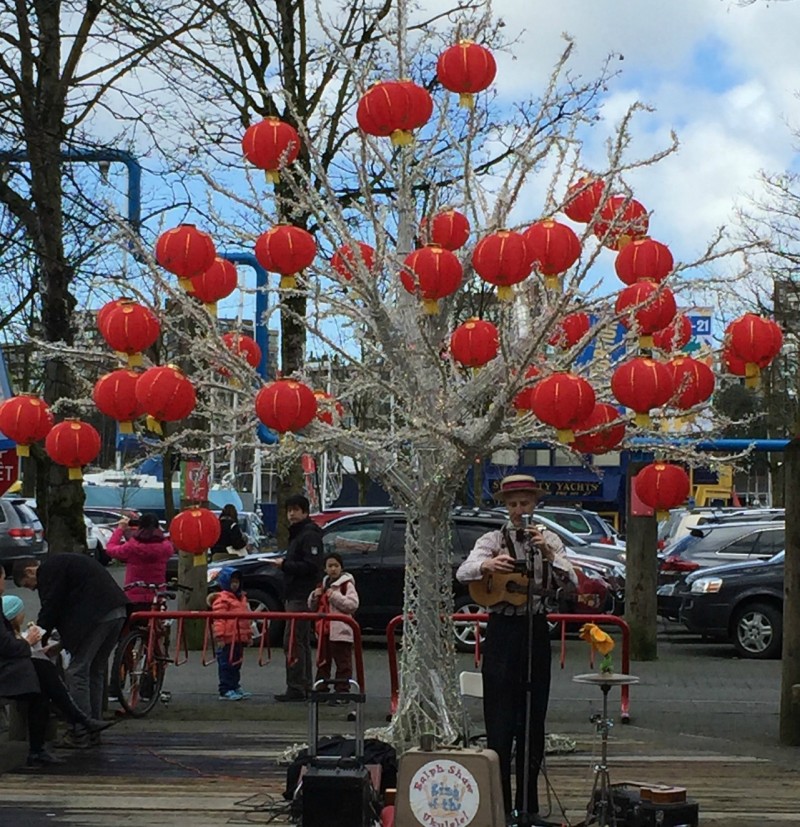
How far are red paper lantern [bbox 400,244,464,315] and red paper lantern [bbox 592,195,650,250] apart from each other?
1042 mm

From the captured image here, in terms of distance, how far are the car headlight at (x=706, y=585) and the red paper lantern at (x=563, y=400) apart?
38.3 ft

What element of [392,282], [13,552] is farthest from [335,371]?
[13,552]

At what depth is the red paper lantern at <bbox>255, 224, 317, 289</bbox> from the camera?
9.98 metres

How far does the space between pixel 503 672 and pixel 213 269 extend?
139 inches

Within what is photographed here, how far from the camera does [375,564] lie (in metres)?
20.2

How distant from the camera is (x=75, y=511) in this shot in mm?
14000

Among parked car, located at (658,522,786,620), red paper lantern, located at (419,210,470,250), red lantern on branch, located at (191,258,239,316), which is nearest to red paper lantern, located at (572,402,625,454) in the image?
red paper lantern, located at (419,210,470,250)

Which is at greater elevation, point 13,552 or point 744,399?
point 744,399

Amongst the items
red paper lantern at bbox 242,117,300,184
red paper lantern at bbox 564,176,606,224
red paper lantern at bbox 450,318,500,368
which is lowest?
red paper lantern at bbox 450,318,500,368

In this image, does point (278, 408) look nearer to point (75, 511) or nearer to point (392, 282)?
point (392, 282)

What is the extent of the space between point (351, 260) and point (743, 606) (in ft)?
37.9

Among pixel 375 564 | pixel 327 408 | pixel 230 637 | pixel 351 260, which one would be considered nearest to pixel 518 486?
pixel 351 260

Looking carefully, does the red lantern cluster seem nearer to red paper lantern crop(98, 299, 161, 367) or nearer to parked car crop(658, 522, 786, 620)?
red paper lantern crop(98, 299, 161, 367)

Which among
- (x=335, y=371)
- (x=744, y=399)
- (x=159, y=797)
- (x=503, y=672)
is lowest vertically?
(x=159, y=797)
